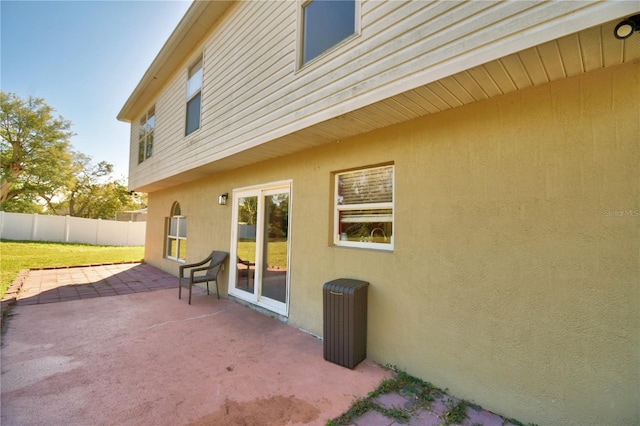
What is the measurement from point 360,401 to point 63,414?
257cm

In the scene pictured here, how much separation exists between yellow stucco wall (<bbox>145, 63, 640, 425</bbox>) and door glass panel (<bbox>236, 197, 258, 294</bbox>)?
109 inches

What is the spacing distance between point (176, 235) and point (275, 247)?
18.8 feet

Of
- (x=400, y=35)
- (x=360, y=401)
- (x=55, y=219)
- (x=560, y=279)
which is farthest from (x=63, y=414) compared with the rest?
(x=55, y=219)

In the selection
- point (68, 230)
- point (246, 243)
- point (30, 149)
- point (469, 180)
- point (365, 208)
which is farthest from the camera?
point (30, 149)

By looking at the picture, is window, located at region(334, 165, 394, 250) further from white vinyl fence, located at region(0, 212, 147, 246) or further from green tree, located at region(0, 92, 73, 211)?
green tree, located at region(0, 92, 73, 211)

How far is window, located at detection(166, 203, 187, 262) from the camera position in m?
8.98

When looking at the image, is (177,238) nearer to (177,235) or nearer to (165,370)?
(177,235)

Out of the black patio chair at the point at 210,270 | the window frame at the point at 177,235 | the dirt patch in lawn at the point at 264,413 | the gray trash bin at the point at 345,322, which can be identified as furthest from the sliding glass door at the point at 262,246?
the window frame at the point at 177,235

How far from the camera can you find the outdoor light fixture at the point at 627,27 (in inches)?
64.9

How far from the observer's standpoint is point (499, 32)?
201 centimetres

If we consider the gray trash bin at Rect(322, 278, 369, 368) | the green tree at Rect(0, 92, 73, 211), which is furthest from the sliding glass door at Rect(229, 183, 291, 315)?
the green tree at Rect(0, 92, 73, 211)

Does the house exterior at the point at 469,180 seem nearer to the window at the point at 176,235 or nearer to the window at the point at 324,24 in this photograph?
the window at the point at 324,24

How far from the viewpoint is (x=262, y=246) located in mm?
5551

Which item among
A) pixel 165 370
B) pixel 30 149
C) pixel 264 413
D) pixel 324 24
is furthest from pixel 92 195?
pixel 264 413
